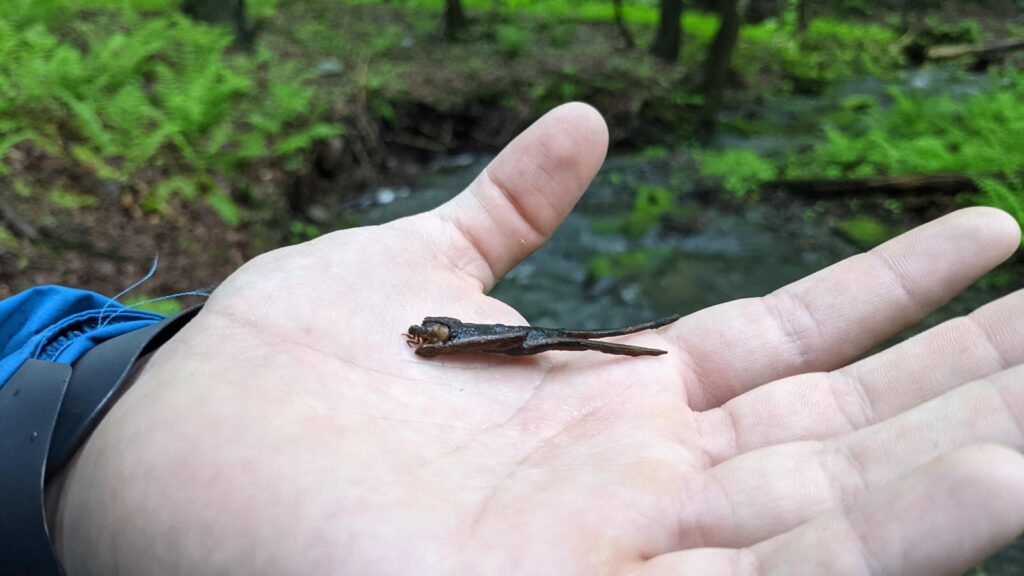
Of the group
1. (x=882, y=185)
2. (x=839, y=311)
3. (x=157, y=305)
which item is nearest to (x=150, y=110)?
(x=157, y=305)

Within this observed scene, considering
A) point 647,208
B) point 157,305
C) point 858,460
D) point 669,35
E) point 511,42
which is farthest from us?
point 669,35

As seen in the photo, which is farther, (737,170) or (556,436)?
(737,170)

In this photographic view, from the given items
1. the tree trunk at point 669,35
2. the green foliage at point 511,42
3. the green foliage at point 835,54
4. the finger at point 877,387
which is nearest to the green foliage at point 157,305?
the finger at point 877,387

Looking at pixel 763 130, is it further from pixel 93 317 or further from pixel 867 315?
pixel 93 317

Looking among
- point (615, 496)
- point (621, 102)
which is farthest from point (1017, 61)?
point (615, 496)

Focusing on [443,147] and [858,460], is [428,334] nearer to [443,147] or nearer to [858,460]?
[858,460]

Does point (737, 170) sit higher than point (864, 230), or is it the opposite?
point (864, 230)

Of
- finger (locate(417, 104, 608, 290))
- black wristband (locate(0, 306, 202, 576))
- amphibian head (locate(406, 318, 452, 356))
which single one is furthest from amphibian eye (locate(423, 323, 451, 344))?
black wristband (locate(0, 306, 202, 576))
